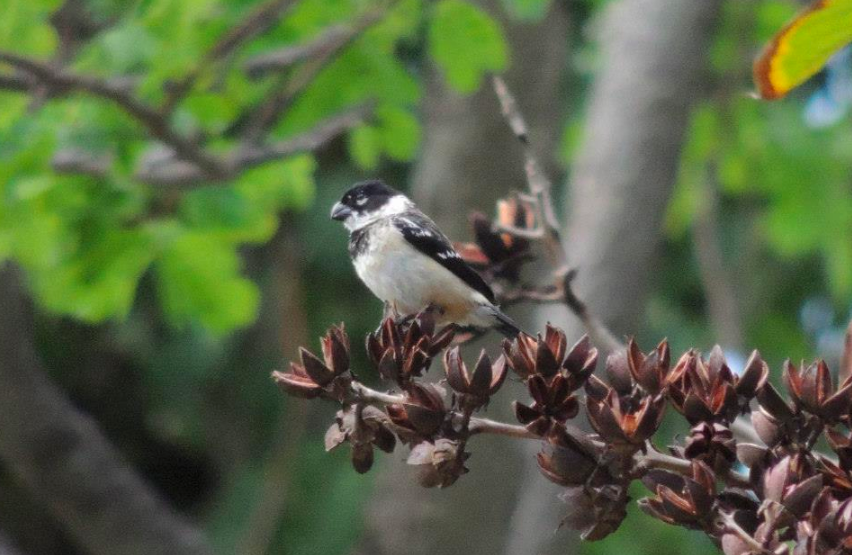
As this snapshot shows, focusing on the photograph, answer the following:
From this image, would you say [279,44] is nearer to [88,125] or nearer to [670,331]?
[88,125]

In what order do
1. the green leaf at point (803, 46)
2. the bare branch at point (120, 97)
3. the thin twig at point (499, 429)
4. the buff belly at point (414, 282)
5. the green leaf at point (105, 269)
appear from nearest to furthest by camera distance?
the green leaf at point (803, 46)
the thin twig at point (499, 429)
the buff belly at point (414, 282)
the bare branch at point (120, 97)
the green leaf at point (105, 269)

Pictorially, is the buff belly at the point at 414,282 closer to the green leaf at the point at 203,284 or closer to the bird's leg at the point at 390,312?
the bird's leg at the point at 390,312

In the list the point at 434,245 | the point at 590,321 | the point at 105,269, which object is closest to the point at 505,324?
the point at 434,245

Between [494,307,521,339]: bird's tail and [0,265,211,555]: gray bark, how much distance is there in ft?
6.66

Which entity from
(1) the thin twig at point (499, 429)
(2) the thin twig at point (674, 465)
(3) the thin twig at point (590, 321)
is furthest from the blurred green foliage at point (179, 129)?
(2) the thin twig at point (674, 465)

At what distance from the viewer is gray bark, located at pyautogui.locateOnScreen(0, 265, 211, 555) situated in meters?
5.29

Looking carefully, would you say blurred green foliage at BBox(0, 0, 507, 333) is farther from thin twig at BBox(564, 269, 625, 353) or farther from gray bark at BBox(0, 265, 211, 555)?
thin twig at BBox(564, 269, 625, 353)

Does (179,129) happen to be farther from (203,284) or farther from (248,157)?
(203,284)

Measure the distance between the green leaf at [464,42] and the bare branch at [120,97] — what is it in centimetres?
103

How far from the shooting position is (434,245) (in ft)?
14.3

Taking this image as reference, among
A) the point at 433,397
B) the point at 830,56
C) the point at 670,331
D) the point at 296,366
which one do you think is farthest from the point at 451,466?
the point at 670,331

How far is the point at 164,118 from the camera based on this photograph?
484 centimetres

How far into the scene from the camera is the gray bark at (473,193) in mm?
5301

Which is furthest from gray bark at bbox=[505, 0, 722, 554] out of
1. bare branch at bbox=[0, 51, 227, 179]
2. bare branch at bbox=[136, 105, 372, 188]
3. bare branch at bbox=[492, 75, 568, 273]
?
bare branch at bbox=[0, 51, 227, 179]
